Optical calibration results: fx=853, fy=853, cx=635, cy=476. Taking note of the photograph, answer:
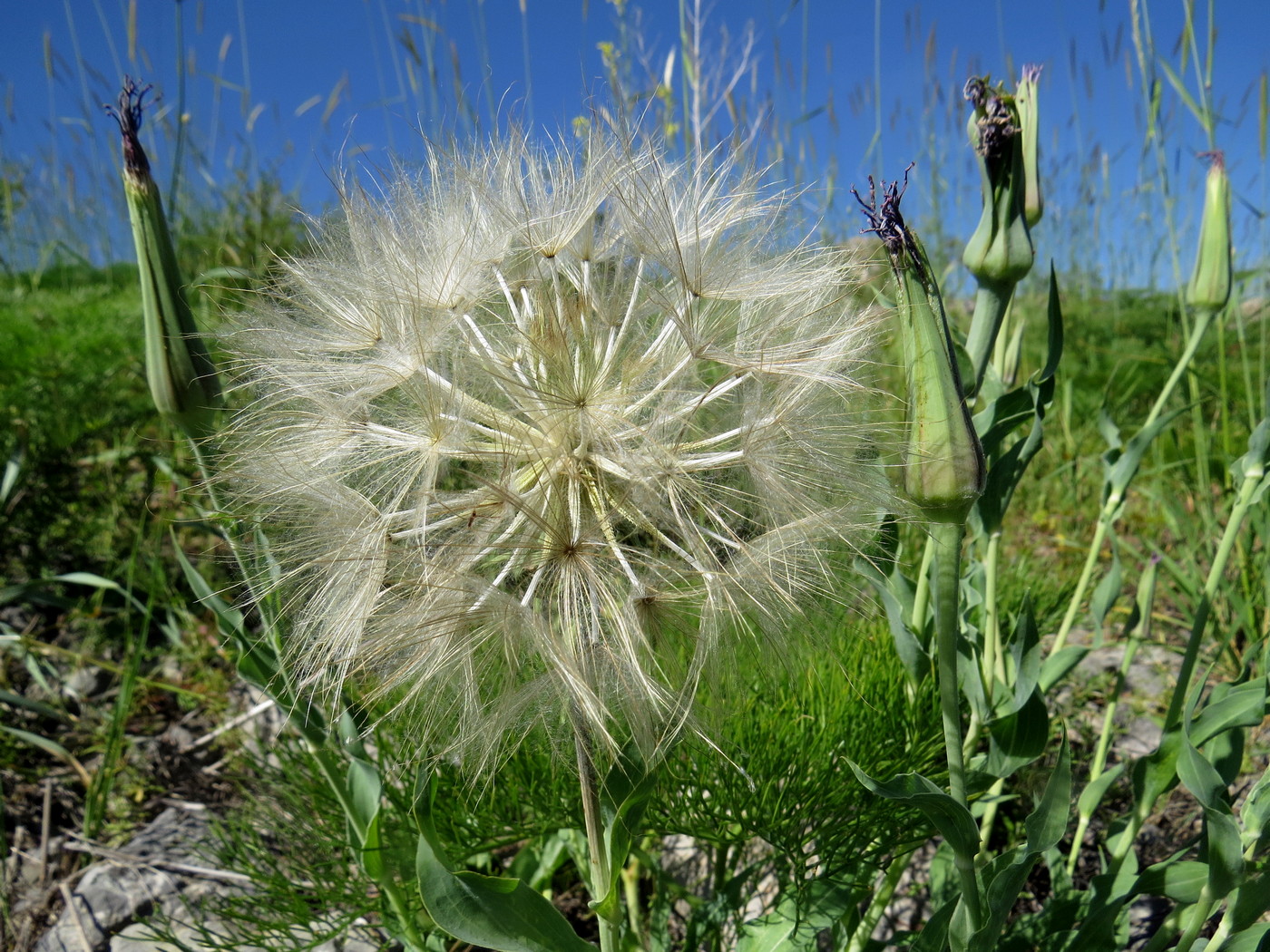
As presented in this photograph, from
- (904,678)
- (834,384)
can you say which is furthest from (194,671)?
(834,384)

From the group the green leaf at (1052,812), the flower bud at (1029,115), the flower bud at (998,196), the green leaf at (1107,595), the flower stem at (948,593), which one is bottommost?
the green leaf at (1052,812)

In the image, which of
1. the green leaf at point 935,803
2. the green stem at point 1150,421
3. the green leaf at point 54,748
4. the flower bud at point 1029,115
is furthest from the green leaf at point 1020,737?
the green leaf at point 54,748

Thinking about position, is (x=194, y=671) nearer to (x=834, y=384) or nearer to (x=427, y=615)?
(x=427, y=615)

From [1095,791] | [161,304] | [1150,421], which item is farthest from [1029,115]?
[161,304]

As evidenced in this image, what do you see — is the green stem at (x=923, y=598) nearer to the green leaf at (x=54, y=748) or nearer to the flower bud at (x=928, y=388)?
the flower bud at (x=928, y=388)

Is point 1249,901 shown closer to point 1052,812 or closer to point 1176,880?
point 1176,880
